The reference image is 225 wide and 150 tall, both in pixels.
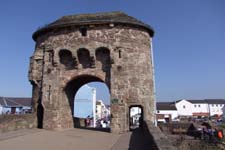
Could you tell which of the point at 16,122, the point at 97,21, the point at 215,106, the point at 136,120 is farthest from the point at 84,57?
the point at 215,106

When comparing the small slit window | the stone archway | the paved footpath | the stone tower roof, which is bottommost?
the paved footpath

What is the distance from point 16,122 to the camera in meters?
12.9

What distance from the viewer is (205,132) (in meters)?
17.5

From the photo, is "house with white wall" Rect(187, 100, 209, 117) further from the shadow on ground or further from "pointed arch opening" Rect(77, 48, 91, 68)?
the shadow on ground

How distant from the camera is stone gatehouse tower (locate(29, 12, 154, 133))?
13766 mm

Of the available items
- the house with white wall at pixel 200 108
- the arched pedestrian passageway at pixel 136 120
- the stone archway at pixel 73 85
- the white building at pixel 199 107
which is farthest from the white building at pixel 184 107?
the stone archway at pixel 73 85

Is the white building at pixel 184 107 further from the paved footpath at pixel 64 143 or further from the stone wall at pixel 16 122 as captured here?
the paved footpath at pixel 64 143

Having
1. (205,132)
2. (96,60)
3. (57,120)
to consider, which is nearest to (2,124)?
(57,120)

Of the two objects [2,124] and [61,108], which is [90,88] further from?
[2,124]

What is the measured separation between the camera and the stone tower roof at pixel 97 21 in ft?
47.1

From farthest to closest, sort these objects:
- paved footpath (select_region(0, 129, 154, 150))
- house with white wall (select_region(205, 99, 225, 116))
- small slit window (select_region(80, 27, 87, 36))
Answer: house with white wall (select_region(205, 99, 225, 116)), small slit window (select_region(80, 27, 87, 36)), paved footpath (select_region(0, 129, 154, 150))

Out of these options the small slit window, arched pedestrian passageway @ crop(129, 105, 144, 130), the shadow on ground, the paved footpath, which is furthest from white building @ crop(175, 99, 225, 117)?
the paved footpath

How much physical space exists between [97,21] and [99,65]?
8.79 ft

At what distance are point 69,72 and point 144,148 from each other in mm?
8460
